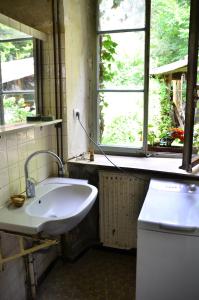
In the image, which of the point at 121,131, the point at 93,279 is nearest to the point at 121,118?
the point at 121,131

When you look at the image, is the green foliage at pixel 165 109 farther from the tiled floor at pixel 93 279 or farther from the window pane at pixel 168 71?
the tiled floor at pixel 93 279

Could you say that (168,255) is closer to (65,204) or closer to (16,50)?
(65,204)

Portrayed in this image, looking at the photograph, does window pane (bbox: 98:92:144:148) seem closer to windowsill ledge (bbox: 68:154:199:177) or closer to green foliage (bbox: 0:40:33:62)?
windowsill ledge (bbox: 68:154:199:177)

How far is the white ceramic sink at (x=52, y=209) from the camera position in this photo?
57.0 inches

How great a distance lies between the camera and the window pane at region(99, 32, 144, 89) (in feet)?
7.88

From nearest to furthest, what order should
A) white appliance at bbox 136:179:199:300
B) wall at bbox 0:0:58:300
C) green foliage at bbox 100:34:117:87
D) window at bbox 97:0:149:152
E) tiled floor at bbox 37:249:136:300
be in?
1. white appliance at bbox 136:179:199:300
2. wall at bbox 0:0:58:300
3. tiled floor at bbox 37:249:136:300
4. window at bbox 97:0:149:152
5. green foliage at bbox 100:34:117:87

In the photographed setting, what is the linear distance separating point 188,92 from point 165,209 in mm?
876

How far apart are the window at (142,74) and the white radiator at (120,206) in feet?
1.22

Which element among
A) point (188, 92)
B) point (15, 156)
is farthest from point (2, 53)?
point (188, 92)

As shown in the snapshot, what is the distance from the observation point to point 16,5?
1860 mm

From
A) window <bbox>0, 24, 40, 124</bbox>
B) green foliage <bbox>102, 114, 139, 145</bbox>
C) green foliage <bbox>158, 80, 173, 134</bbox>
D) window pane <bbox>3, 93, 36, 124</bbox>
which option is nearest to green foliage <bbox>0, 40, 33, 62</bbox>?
window <bbox>0, 24, 40, 124</bbox>

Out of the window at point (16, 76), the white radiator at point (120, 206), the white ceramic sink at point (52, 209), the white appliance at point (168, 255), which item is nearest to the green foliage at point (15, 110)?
the window at point (16, 76)

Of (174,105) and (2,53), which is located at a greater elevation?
(2,53)

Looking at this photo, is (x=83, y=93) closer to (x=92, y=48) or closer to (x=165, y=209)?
(x=92, y=48)
